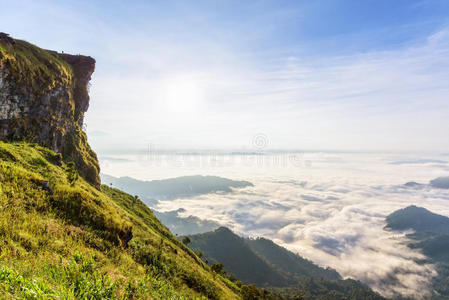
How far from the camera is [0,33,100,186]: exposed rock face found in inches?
1586

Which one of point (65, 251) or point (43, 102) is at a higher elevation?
point (43, 102)

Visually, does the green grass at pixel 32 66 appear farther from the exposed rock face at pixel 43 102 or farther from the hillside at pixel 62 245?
the hillside at pixel 62 245

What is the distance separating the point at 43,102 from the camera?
161 feet

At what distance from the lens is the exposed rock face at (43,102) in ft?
132

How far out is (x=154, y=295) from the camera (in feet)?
41.3

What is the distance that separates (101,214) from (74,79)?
71627 millimetres

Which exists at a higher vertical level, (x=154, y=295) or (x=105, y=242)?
(x=105, y=242)

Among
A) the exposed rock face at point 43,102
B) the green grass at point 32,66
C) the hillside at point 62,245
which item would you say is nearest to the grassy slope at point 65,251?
the hillside at point 62,245

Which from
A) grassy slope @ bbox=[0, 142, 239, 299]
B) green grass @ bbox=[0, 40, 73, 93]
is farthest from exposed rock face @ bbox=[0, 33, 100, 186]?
grassy slope @ bbox=[0, 142, 239, 299]

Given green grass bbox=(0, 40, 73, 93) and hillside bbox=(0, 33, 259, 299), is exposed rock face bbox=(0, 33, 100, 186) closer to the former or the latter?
green grass bbox=(0, 40, 73, 93)

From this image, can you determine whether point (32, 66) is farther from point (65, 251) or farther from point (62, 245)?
point (65, 251)

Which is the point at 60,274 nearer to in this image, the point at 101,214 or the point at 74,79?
the point at 101,214

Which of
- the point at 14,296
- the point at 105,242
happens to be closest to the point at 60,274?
the point at 14,296

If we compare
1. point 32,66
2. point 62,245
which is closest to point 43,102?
point 32,66
